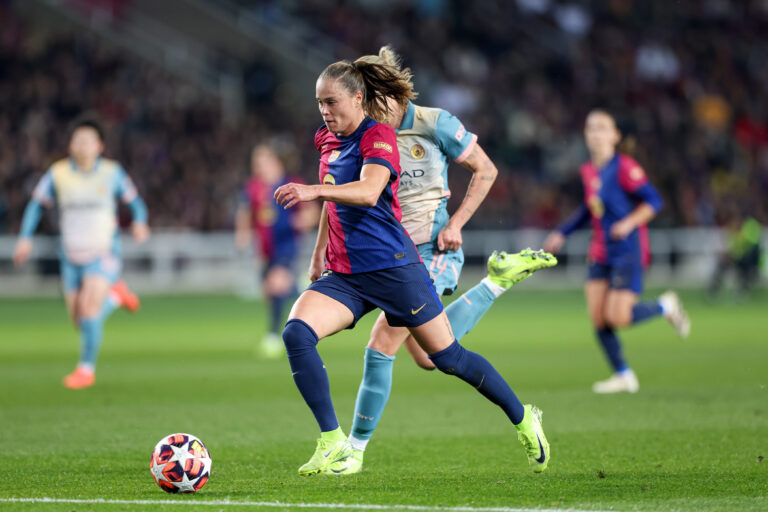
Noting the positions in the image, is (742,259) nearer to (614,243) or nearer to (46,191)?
(614,243)

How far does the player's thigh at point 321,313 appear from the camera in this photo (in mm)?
6062

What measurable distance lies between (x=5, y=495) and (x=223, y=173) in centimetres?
2314

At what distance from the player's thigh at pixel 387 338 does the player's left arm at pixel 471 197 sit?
0.53m

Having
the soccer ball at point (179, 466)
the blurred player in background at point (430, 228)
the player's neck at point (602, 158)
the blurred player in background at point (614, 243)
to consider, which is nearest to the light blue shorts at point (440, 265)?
the blurred player in background at point (430, 228)

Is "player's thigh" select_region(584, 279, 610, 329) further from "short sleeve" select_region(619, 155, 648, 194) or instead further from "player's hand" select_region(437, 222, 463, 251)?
"player's hand" select_region(437, 222, 463, 251)

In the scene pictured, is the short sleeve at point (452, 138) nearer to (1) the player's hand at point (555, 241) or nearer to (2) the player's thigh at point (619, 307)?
(1) the player's hand at point (555, 241)

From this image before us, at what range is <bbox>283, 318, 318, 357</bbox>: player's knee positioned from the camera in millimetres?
5996

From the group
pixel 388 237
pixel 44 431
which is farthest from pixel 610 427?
pixel 44 431

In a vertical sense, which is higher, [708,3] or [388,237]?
[708,3]

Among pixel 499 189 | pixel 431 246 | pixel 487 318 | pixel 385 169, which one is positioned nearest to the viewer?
pixel 385 169

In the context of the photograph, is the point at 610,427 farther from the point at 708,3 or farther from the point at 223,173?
the point at 708,3

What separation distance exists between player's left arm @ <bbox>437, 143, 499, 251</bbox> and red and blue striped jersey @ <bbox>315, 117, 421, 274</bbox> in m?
0.51

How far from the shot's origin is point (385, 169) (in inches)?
232

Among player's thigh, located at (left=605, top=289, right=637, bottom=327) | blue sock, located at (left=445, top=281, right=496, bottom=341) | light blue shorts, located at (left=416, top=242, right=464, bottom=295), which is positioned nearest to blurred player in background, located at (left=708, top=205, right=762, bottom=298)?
player's thigh, located at (left=605, top=289, right=637, bottom=327)
